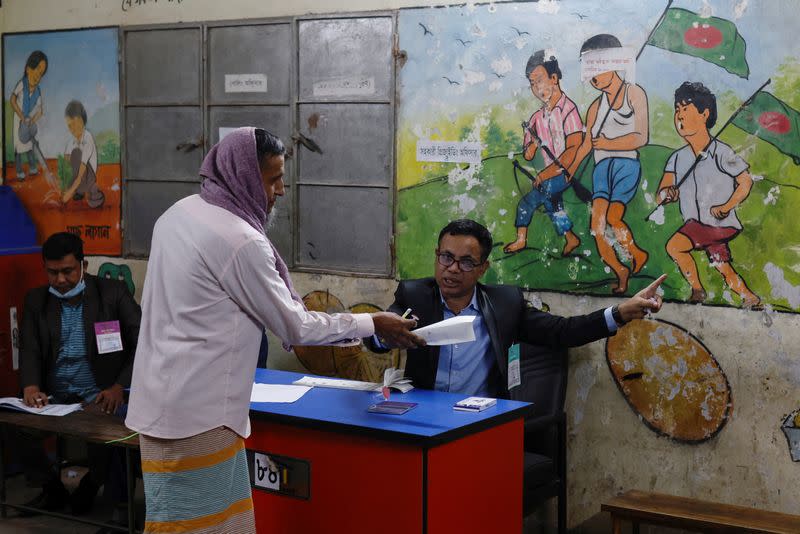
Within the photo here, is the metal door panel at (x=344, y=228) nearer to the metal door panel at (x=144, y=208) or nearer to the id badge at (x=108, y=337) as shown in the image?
the metal door panel at (x=144, y=208)

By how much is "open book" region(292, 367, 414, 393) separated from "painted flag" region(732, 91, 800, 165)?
1858 millimetres

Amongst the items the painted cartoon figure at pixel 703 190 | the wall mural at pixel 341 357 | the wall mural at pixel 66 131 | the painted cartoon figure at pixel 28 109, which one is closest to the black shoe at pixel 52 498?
the wall mural at pixel 341 357

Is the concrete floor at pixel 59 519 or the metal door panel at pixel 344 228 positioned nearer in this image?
the concrete floor at pixel 59 519

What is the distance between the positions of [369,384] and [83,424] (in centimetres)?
154

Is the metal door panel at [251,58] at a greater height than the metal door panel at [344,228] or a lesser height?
greater

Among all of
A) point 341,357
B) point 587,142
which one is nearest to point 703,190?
point 587,142

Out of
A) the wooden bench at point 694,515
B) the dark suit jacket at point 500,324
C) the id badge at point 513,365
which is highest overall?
the dark suit jacket at point 500,324

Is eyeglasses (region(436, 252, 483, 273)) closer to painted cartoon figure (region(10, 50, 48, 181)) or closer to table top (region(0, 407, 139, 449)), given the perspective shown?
table top (region(0, 407, 139, 449))

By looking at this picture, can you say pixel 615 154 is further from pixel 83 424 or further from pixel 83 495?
pixel 83 495

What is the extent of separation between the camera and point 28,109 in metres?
6.80

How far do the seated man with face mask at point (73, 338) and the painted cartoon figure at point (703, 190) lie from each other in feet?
9.77

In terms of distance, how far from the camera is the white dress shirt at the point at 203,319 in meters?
3.15

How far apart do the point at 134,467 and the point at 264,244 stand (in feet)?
7.68

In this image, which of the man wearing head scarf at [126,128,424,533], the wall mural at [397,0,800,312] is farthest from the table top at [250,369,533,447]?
the wall mural at [397,0,800,312]
